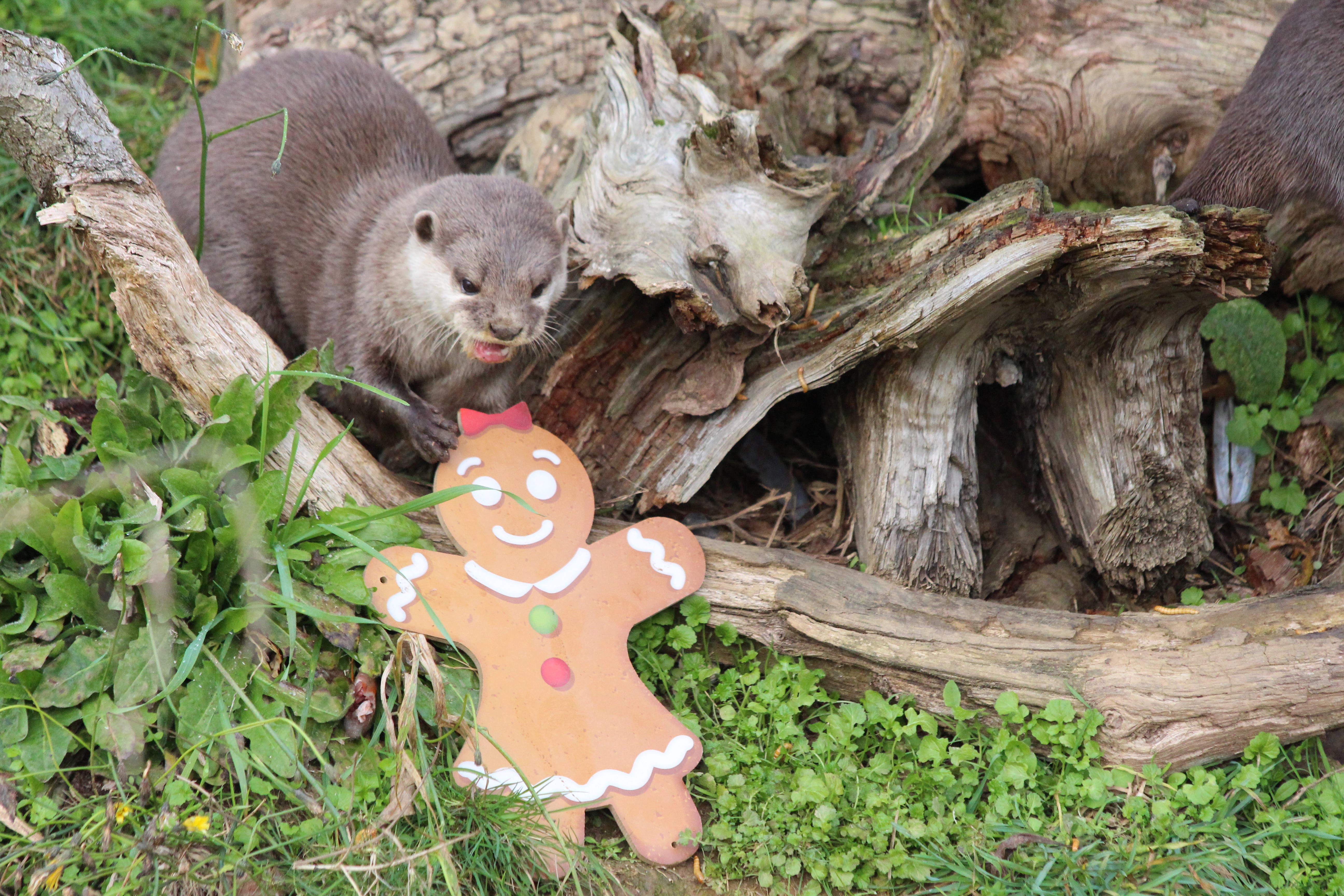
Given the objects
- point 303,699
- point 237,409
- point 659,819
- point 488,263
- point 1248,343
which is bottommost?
point 659,819

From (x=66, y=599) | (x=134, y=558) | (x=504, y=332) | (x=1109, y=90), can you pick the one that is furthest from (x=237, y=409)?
(x=1109, y=90)

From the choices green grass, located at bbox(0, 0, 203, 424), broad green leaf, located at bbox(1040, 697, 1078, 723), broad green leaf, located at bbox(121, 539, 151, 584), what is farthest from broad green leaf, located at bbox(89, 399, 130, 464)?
broad green leaf, located at bbox(1040, 697, 1078, 723)

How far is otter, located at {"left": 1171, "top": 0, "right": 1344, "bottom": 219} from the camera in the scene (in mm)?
2686

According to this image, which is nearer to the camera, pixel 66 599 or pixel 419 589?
pixel 66 599

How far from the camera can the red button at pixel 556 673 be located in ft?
7.13

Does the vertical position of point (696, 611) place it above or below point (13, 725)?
below

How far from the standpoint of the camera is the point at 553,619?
2.25 metres

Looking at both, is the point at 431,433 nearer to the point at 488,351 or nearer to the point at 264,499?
the point at 488,351

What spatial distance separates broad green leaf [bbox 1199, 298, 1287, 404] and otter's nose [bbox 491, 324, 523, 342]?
2.00m

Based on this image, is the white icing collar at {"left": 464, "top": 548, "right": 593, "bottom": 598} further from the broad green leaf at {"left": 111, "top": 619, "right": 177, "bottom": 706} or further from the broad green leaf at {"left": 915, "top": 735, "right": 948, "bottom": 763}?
the broad green leaf at {"left": 915, "top": 735, "right": 948, "bottom": 763}

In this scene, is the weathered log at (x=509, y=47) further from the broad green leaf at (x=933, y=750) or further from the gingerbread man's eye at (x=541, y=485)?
the broad green leaf at (x=933, y=750)

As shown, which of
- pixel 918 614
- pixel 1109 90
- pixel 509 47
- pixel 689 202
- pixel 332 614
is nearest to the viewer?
pixel 332 614

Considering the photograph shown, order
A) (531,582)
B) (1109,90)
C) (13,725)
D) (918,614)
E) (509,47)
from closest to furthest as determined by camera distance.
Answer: (13,725)
(531,582)
(918,614)
(1109,90)
(509,47)

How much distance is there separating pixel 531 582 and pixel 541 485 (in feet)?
0.87
